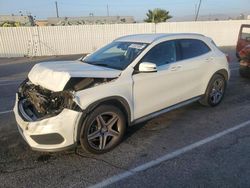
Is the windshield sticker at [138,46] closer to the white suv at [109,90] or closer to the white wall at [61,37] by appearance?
the white suv at [109,90]

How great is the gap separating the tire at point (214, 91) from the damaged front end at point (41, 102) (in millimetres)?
3264

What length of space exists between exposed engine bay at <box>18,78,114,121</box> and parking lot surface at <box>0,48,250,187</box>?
626 mm

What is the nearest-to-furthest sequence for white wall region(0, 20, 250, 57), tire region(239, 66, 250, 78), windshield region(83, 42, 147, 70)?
windshield region(83, 42, 147, 70)
tire region(239, 66, 250, 78)
white wall region(0, 20, 250, 57)

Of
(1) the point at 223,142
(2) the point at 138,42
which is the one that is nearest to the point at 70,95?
(2) the point at 138,42

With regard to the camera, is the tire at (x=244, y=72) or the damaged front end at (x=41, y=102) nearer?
the damaged front end at (x=41, y=102)

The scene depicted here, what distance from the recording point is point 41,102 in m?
3.81

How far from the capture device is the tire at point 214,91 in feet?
19.1

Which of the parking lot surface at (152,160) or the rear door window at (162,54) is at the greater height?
the rear door window at (162,54)

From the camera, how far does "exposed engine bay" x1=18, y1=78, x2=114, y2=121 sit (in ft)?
11.8

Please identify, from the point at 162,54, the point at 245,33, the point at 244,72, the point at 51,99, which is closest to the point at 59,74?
the point at 51,99

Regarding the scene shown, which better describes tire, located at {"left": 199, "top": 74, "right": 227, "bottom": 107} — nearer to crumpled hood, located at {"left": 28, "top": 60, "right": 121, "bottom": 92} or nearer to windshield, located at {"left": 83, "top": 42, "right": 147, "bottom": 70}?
windshield, located at {"left": 83, "top": 42, "right": 147, "bottom": 70}

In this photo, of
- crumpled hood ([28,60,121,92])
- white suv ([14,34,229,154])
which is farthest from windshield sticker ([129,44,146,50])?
crumpled hood ([28,60,121,92])

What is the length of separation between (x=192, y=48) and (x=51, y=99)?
305cm

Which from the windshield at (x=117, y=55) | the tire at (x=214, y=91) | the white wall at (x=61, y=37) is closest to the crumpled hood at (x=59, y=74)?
the windshield at (x=117, y=55)
